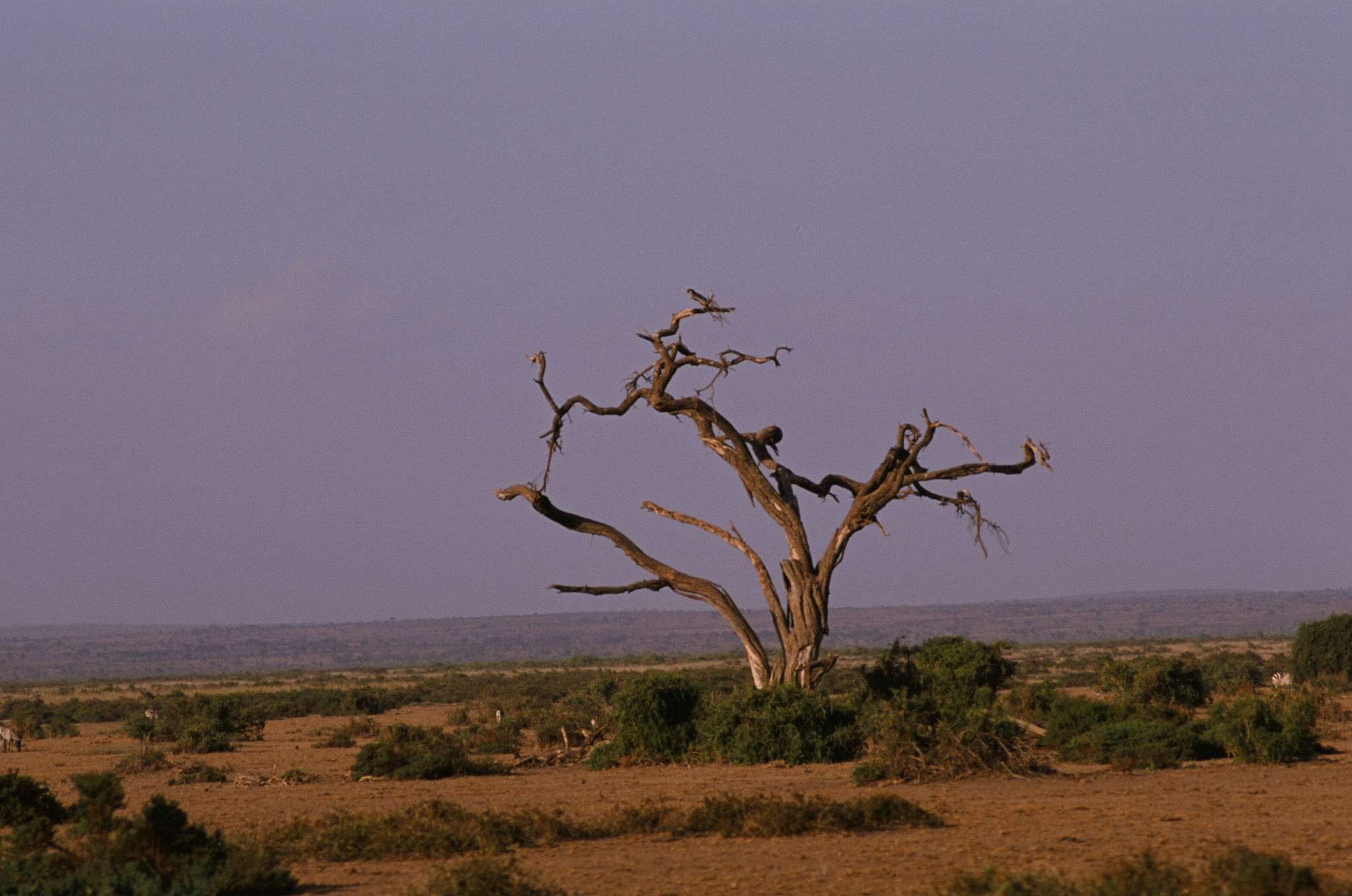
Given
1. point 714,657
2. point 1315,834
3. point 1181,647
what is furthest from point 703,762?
point 714,657

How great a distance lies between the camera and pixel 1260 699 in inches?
793

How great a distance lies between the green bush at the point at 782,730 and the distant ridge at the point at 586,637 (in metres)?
115

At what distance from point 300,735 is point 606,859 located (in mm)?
20373

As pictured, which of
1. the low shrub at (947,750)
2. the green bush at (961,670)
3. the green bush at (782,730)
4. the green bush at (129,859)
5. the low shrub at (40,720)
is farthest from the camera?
the low shrub at (40,720)

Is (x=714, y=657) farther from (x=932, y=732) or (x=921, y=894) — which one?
(x=921, y=894)

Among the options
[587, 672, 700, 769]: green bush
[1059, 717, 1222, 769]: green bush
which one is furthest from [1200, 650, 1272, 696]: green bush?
[587, 672, 700, 769]: green bush

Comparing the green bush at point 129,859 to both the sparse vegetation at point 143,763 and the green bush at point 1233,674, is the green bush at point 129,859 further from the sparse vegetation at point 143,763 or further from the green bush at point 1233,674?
the green bush at point 1233,674

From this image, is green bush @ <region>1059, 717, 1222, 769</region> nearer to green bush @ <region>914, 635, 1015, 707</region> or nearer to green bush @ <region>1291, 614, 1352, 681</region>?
green bush @ <region>914, 635, 1015, 707</region>

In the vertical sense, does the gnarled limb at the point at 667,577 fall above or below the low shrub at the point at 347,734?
above

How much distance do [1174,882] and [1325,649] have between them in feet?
103

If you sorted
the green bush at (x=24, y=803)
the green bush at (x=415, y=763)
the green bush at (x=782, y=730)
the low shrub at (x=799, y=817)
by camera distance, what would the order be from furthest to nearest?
the green bush at (x=782, y=730) < the green bush at (x=415, y=763) < the green bush at (x=24, y=803) < the low shrub at (x=799, y=817)

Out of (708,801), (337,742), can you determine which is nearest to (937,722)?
(708,801)

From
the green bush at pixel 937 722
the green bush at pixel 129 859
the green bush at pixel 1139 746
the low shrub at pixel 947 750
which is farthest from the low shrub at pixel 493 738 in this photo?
the green bush at pixel 129 859

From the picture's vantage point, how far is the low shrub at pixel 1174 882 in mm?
7828
